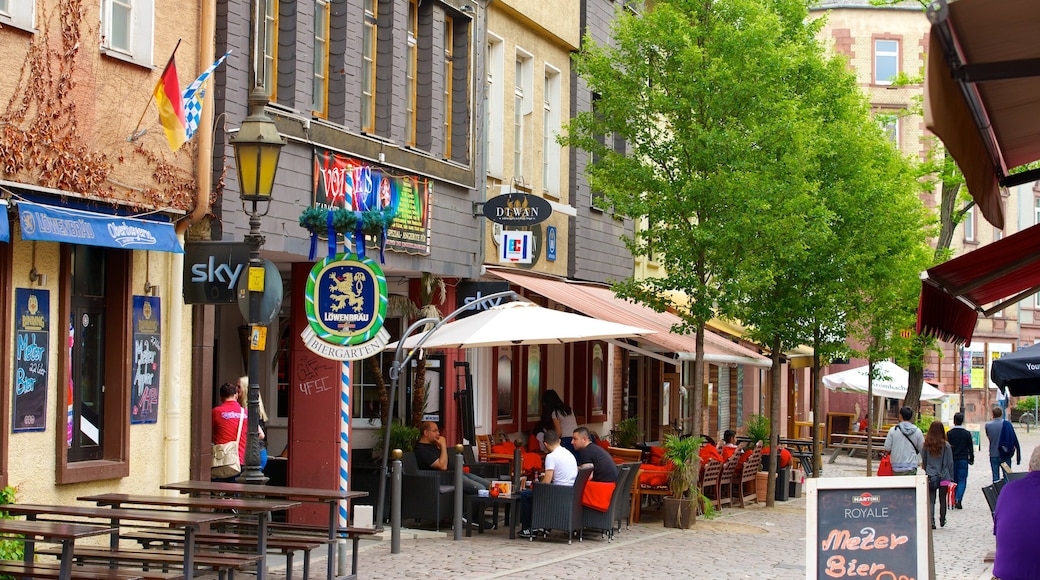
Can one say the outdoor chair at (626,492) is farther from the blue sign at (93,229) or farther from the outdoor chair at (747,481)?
the blue sign at (93,229)

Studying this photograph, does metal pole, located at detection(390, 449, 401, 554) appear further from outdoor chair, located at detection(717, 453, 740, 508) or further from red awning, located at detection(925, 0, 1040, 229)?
red awning, located at detection(925, 0, 1040, 229)

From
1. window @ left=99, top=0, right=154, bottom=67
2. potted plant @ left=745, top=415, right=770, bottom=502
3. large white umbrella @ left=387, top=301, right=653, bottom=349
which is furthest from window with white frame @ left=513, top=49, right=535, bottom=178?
window @ left=99, top=0, right=154, bottom=67

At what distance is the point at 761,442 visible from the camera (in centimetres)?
2445

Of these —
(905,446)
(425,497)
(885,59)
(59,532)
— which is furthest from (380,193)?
(885,59)

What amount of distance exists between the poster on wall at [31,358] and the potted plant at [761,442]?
43.0 feet

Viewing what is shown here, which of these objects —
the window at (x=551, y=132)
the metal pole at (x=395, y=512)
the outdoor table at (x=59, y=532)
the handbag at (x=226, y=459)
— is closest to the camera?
the outdoor table at (x=59, y=532)

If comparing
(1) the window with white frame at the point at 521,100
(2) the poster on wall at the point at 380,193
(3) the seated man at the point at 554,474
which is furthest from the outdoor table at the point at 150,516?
(1) the window with white frame at the point at 521,100

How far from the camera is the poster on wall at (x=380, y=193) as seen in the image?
1577 cm

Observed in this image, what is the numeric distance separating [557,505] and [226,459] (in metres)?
3.69

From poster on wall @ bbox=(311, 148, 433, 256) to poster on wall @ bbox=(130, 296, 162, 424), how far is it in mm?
2852

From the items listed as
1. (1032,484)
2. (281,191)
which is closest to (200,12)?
(281,191)

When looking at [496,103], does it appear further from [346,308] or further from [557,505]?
[346,308]

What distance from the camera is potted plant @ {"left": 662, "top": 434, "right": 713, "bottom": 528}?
17.9 meters

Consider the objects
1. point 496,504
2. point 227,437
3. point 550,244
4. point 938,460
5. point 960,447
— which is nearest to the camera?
point 227,437
